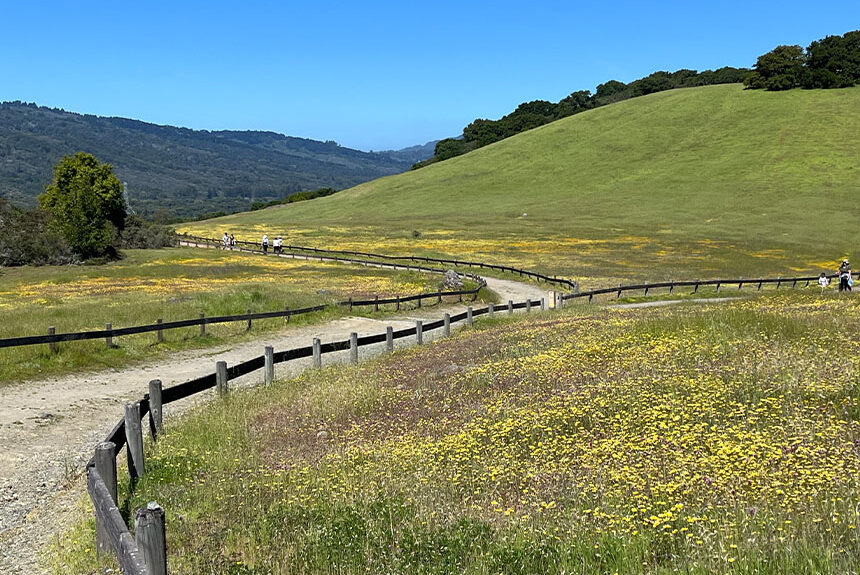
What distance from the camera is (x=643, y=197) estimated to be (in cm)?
10875

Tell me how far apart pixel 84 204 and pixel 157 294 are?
28632 mm

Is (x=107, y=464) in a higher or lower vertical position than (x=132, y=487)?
higher

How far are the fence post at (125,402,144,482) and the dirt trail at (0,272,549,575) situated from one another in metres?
0.91

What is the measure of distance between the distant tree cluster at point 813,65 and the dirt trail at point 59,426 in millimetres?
150208

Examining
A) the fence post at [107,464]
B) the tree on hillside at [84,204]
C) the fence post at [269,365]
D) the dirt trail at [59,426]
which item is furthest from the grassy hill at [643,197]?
the fence post at [107,464]

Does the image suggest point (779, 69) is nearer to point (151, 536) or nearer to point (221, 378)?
point (221, 378)

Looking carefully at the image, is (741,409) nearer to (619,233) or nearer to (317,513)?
(317,513)

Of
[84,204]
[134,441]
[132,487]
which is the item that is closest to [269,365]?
[134,441]

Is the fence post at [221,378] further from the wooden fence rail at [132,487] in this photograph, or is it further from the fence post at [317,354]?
the fence post at [317,354]

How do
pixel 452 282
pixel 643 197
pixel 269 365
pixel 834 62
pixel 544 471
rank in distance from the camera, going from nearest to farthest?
pixel 544 471
pixel 269 365
pixel 452 282
pixel 643 197
pixel 834 62

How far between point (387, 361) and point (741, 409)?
453 inches

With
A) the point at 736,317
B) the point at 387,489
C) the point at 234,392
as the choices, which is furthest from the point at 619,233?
the point at 387,489

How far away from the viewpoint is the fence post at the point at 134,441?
981 cm

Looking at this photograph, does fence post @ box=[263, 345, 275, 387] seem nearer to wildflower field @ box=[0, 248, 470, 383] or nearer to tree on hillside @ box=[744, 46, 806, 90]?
wildflower field @ box=[0, 248, 470, 383]
